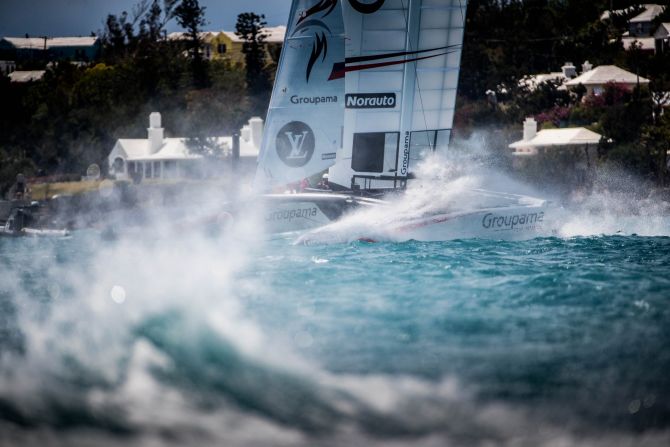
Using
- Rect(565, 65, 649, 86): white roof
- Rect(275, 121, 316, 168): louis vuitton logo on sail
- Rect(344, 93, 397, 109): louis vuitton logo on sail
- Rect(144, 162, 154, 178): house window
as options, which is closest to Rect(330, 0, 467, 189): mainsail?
Rect(344, 93, 397, 109): louis vuitton logo on sail

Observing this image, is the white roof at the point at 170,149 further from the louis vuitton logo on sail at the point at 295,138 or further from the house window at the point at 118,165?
the louis vuitton logo on sail at the point at 295,138

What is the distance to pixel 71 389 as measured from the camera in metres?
7.45

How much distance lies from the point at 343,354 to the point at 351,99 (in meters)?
11.5

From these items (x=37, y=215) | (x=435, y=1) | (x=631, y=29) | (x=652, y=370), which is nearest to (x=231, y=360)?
(x=652, y=370)

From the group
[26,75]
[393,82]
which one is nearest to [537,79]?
[393,82]

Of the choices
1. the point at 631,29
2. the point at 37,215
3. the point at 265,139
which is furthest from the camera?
the point at 631,29

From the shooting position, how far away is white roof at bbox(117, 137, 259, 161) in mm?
45188

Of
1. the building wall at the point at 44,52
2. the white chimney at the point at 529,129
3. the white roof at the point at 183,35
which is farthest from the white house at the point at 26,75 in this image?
the white chimney at the point at 529,129

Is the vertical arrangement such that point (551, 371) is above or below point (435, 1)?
below

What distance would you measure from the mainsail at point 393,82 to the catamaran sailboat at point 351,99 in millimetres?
21

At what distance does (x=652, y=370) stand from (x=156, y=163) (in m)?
40.4

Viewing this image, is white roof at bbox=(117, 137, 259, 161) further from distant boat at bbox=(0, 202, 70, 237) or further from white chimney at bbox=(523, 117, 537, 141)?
distant boat at bbox=(0, 202, 70, 237)

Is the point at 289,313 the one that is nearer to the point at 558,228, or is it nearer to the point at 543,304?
the point at 543,304

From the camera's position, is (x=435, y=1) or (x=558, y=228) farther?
(x=435, y=1)
